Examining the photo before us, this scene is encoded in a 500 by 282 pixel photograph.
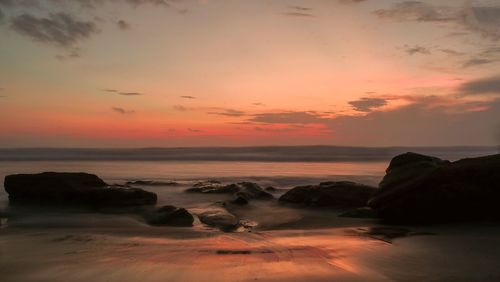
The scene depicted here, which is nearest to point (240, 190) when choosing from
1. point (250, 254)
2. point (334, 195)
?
point (334, 195)

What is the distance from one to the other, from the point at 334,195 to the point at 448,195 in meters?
4.43

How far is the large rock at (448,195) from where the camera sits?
26.2ft

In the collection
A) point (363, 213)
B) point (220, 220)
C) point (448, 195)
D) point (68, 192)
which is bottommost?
point (220, 220)

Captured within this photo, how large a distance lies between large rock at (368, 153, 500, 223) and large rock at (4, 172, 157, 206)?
6.46 metres

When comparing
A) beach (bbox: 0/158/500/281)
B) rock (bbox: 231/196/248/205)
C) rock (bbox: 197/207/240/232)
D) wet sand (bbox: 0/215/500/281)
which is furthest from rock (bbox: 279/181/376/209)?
wet sand (bbox: 0/215/500/281)

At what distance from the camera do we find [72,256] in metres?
5.52

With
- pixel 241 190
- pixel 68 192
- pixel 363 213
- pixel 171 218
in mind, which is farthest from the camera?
pixel 241 190

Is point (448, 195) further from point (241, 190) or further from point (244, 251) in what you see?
point (241, 190)

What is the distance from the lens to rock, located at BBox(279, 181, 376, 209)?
39.8 ft

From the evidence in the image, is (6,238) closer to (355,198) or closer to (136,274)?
(136,274)

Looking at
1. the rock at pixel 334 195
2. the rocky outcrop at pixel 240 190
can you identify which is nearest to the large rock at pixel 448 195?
the rock at pixel 334 195

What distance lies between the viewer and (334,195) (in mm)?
12453

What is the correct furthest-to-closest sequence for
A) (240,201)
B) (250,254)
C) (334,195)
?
(240,201) → (334,195) → (250,254)

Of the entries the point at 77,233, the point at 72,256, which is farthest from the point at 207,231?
the point at 72,256
